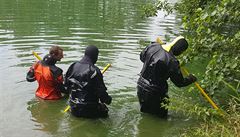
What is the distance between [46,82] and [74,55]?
392 centimetres

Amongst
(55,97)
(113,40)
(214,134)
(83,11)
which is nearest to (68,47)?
(113,40)

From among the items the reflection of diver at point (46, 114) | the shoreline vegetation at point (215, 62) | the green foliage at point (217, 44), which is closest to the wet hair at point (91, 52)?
the reflection of diver at point (46, 114)

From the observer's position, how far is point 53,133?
7016mm

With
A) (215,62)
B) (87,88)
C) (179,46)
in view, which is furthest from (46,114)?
(215,62)

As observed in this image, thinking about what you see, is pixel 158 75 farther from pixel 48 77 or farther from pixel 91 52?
pixel 48 77

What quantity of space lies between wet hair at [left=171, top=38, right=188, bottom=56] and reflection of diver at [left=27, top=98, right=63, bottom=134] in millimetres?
2531

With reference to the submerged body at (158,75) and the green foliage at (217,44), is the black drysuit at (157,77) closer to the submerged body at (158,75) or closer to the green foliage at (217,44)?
the submerged body at (158,75)

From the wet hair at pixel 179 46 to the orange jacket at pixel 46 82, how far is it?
7.97ft

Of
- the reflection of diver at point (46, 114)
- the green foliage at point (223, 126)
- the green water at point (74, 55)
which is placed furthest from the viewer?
the green water at point (74, 55)

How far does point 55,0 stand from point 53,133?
781 inches

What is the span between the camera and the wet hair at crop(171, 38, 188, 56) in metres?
7.46

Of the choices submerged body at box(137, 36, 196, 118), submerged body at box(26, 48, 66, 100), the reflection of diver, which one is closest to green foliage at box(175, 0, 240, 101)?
submerged body at box(137, 36, 196, 118)

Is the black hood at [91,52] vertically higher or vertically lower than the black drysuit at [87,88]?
higher

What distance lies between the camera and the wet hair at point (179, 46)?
7.46m
